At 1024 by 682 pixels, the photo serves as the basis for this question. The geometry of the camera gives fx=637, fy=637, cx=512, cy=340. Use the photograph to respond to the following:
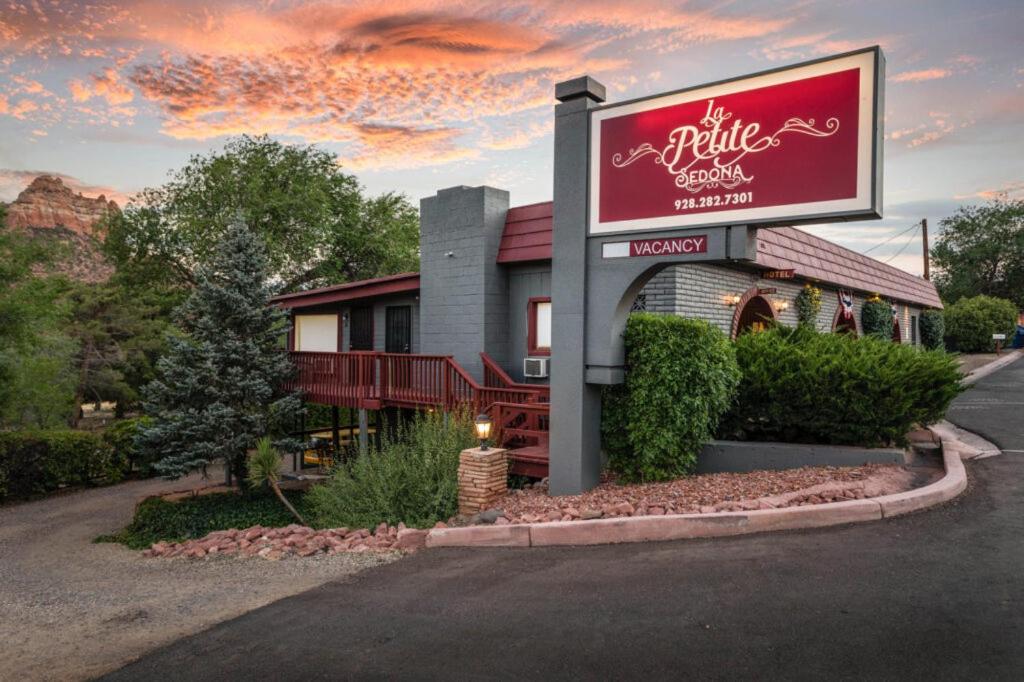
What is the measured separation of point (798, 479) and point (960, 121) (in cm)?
1392

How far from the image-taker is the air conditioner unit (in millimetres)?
13484

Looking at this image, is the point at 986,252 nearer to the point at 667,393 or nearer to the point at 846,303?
the point at 846,303

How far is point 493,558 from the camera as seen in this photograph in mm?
6258

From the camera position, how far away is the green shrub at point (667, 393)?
827 centimetres

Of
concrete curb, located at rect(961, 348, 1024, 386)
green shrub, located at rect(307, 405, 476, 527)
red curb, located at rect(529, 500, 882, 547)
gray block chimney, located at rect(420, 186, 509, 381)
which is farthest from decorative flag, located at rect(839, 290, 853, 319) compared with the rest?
red curb, located at rect(529, 500, 882, 547)

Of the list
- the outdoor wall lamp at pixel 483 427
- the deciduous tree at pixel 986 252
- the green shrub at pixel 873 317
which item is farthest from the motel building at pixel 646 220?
the deciduous tree at pixel 986 252

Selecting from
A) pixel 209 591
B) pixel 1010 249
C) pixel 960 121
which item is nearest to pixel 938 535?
pixel 209 591

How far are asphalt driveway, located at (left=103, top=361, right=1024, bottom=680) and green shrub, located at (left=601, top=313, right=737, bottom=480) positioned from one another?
7.71ft

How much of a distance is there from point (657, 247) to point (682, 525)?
335 centimetres

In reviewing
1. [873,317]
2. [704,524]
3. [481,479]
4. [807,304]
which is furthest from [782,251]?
[704,524]

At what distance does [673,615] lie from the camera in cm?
450

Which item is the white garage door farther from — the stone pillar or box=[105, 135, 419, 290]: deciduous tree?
the stone pillar

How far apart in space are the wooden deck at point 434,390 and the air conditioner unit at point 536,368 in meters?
0.60

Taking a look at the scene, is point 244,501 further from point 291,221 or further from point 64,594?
point 291,221
